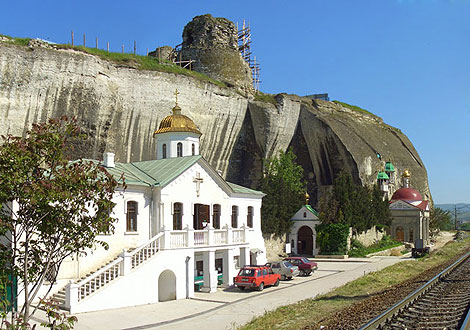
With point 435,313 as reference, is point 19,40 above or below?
above

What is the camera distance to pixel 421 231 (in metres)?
54.6

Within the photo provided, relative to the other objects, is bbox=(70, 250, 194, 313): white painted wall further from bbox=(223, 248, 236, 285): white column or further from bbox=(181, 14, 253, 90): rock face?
bbox=(181, 14, 253, 90): rock face

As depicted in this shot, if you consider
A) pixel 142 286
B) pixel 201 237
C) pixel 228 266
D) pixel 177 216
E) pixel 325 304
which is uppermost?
pixel 177 216

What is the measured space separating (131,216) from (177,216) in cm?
250

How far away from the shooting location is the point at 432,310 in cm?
1408

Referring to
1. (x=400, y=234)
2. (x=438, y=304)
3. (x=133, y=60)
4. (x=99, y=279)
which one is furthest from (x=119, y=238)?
(x=400, y=234)

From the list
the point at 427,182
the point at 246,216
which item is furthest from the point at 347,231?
the point at 427,182

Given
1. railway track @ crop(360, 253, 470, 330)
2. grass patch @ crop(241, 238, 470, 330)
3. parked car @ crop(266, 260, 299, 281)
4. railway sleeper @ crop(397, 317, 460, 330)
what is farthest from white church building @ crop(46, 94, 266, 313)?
railway sleeper @ crop(397, 317, 460, 330)

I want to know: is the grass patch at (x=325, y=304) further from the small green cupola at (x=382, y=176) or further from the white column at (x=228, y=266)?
the small green cupola at (x=382, y=176)

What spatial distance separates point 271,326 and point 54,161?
27.0ft

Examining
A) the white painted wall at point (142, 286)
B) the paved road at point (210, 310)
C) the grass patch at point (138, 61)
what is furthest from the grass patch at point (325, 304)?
the grass patch at point (138, 61)

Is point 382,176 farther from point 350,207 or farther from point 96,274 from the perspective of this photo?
point 96,274

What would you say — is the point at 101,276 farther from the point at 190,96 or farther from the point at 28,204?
the point at 190,96

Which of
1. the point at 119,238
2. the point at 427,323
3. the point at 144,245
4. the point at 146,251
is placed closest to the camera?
the point at 427,323
